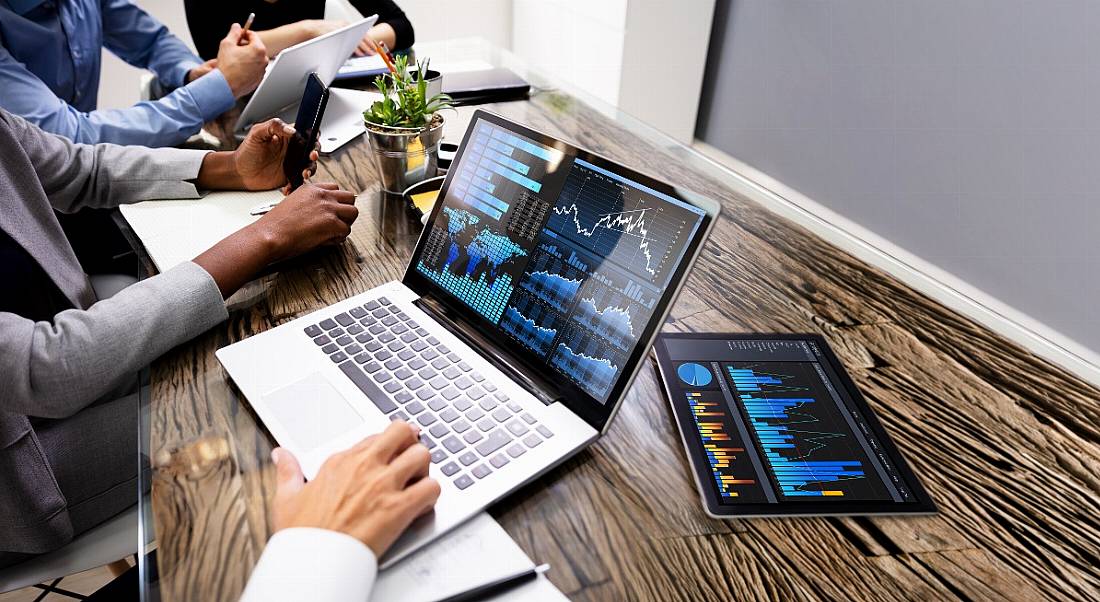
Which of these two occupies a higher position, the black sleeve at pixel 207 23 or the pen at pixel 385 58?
the pen at pixel 385 58

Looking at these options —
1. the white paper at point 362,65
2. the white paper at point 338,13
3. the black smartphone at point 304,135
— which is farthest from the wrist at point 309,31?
the black smartphone at point 304,135

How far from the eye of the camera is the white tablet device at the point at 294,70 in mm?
1308

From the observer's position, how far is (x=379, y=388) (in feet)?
2.32

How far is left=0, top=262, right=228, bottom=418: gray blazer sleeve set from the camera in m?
0.71

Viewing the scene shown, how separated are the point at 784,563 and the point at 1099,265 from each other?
2043 mm

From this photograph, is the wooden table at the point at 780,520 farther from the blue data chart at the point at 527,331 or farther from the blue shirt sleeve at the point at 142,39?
the blue shirt sleeve at the point at 142,39

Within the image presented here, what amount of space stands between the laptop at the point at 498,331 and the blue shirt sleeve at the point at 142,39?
1294 mm

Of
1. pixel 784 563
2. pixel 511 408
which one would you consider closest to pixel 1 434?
pixel 511 408

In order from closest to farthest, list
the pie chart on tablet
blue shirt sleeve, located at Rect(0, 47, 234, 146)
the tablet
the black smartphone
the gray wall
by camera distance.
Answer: the tablet < the pie chart on tablet < the black smartphone < blue shirt sleeve, located at Rect(0, 47, 234, 146) < the gray wall

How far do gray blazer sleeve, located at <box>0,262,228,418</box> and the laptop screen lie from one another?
0.28 m

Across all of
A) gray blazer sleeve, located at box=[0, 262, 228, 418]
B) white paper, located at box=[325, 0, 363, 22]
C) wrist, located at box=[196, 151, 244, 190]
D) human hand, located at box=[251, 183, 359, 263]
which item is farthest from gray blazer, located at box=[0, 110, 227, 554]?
white paper, located at box=[325, 0, 363, 22]

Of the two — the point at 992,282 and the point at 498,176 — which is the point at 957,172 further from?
the point at 498,176

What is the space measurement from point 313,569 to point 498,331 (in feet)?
1.06

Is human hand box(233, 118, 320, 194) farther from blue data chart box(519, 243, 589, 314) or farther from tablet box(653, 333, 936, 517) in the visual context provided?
tablet box(653, 333, 936, 517)
